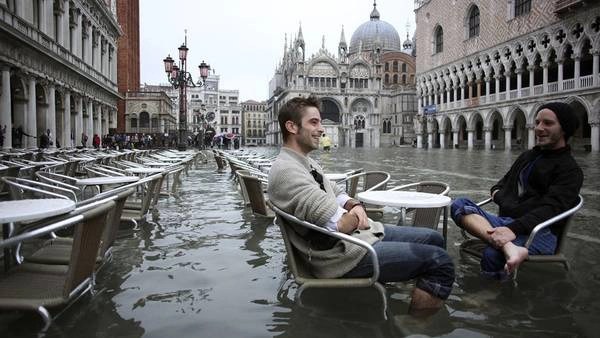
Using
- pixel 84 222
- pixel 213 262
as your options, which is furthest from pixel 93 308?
pixel 213 262

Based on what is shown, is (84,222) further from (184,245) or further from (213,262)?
(184,245)

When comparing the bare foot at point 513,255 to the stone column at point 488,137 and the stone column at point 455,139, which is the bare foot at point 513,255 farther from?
the stone column at point 455,139

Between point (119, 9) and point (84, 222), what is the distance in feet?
161

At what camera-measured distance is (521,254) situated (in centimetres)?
312

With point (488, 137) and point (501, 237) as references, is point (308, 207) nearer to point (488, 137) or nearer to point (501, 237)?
point (501, 237)

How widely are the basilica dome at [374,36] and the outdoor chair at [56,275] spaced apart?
82.3m

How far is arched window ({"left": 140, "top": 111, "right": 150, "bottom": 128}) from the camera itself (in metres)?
51.7

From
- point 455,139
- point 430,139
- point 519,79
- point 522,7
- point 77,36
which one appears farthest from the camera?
point 430,139

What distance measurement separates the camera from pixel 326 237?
2.92m

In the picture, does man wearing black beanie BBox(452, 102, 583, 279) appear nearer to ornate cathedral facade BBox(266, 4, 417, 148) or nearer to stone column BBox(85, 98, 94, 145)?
stone column BBox(85, 98, 94, 145)

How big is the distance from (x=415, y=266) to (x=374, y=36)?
84.8 meters

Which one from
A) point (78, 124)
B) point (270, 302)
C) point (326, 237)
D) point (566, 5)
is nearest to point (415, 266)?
point (326, 237)

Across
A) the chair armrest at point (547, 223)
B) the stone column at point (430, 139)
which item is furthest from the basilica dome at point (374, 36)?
the chair armrest at point (547, 223)

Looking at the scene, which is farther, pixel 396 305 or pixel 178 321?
pixel 396 305
